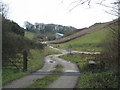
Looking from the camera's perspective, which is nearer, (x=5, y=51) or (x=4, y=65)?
(x=5, y=51)

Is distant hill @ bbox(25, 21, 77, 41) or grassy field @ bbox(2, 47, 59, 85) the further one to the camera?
distant hill @ bbox(25, 21, 77, 41)

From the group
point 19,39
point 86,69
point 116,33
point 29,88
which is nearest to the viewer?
point 116,33

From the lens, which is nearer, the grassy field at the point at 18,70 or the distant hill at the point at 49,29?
the grassy field at the point at 18,70

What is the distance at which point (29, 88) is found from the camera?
1180 cm

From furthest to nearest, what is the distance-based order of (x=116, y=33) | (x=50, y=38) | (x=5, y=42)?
(x=50, y=38) → (x=5, y=42) → (x=116, y=33)

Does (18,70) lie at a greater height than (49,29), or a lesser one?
lesser

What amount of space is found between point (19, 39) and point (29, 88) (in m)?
9.83

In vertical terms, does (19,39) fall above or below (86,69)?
above

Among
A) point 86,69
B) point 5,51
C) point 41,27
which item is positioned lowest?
point 86,69

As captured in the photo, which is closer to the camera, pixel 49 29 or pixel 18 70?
pixel 18 70

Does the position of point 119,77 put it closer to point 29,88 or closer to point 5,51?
point 29,88

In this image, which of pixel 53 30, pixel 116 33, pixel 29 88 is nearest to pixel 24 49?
pixel 29 88

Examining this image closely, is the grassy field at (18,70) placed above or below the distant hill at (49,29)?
below

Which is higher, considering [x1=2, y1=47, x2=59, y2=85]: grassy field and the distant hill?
the distant hill
